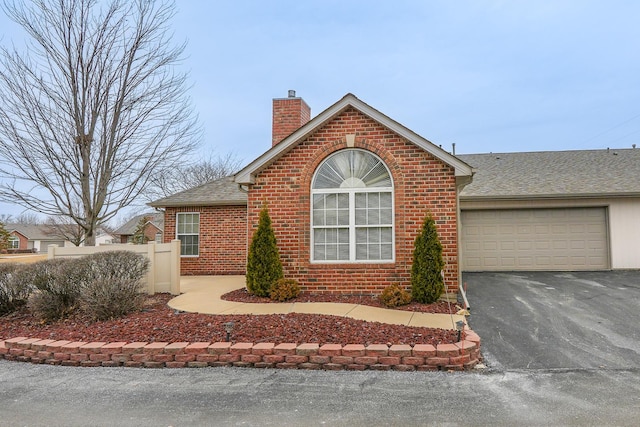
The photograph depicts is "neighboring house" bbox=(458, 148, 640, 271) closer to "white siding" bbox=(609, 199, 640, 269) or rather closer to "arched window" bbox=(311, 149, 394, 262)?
"white siding" bbox=(609, 199, 640, 269)

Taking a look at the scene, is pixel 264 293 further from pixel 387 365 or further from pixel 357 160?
pixel 387 365

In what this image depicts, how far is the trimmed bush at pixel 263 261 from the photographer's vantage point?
364 inches

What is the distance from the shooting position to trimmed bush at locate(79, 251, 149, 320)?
7.23 m

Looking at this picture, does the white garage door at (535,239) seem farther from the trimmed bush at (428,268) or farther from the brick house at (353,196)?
the trimmed bush at (428,268)

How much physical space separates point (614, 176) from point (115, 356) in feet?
51.7

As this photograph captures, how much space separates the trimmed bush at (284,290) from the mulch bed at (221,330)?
5.07ft

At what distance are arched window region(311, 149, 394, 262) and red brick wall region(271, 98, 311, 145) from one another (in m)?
3.45

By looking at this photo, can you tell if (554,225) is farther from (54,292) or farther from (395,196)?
(54,292)

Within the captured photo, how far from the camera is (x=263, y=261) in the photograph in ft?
30.6

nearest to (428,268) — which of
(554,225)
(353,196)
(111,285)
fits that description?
(353,196)

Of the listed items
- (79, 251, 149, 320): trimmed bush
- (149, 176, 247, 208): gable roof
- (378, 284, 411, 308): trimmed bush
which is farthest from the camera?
(149, 176, 247, 208): gable roof

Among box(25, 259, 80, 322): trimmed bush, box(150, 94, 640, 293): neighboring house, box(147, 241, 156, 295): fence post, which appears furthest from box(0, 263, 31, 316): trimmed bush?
box(150, 94, 640, 293): neighboring house

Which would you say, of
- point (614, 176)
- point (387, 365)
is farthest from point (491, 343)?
point (614, 176)

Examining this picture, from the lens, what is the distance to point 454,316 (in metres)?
7.59
